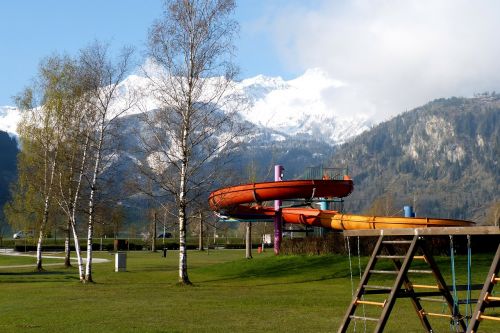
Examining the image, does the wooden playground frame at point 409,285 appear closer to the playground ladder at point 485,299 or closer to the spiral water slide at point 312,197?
the playground ladder at point 485,299

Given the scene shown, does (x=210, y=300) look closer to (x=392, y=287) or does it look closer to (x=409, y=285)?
(x=409, y=285)

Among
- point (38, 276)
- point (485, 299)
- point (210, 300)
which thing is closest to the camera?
point (485, 299)

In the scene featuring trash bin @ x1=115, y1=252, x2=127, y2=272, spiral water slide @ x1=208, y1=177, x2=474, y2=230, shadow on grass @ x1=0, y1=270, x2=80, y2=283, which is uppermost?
spiral water slide @ x1=208, y1=177, x2=474, y2=230

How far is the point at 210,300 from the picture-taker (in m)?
24.3

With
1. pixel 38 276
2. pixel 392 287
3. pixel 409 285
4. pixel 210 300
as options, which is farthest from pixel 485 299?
pixel 38 276

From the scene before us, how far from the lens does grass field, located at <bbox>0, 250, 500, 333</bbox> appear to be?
1725 centimetres

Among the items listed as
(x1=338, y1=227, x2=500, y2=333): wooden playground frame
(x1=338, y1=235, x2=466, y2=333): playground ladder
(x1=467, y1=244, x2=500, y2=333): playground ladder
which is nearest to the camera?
(x1=467, y1=244, x2=500, y2=333): playground ladder

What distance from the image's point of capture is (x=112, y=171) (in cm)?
3922

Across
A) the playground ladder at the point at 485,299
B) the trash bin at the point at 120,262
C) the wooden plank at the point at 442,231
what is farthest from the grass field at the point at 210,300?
the playground ladder at the point at 485,299

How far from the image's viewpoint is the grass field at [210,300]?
1725 cm

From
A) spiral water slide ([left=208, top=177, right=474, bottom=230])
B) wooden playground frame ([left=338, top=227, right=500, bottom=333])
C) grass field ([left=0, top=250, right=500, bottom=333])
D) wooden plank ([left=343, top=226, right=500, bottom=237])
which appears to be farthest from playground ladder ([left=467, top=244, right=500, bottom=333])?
spiral water slide ([left=208, top=177, right=474, bottom=230])

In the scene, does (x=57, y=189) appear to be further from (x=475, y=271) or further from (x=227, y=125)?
(x=475, y=271)

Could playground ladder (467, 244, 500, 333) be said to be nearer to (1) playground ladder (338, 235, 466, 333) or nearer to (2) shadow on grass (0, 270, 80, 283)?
(1) playground ladder (338, 235, 466, 333)

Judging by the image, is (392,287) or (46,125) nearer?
(392,287)
